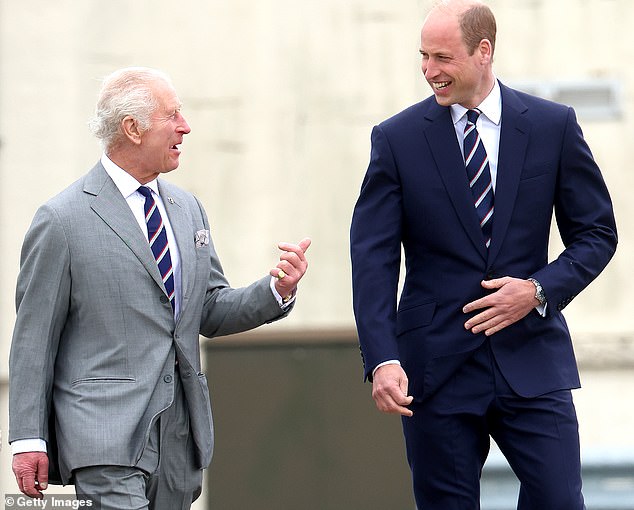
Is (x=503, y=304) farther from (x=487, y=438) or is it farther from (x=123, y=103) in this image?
(x=123, y=103)

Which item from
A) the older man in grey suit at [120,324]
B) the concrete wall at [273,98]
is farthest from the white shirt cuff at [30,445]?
the concrete wall at [273,98]

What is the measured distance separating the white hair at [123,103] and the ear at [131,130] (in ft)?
0.03

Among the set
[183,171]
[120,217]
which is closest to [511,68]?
[183,171]

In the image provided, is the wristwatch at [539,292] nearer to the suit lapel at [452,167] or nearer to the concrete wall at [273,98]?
the suit lapel at [452,167]

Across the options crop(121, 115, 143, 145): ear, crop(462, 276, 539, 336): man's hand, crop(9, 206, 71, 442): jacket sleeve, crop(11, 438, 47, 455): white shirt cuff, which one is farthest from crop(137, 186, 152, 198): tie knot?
crop(462, 276, 539, 336): man's hand

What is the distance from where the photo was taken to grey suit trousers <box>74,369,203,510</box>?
3930mm

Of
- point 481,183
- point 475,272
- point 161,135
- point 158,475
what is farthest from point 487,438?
point 161,135

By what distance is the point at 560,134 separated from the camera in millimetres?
4141

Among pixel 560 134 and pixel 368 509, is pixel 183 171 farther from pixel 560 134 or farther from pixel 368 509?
pixel 560 134

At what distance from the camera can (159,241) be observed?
4156 mm

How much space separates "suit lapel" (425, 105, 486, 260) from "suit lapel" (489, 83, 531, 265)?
5 cm

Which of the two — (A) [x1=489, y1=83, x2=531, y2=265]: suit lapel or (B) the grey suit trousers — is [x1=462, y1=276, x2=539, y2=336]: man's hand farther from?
(B) the grey suit trousers

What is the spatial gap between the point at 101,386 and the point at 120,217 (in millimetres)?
492

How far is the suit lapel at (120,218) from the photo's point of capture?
4070mm
